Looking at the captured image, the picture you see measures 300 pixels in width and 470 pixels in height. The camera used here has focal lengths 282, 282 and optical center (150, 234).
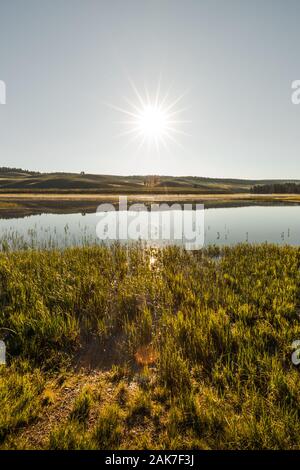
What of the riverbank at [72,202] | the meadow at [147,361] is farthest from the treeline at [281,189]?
the meadow at [147,361]

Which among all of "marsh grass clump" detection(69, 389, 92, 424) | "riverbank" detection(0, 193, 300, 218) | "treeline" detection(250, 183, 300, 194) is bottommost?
"marsh grass clump" detection(69, 389, 92, 424)

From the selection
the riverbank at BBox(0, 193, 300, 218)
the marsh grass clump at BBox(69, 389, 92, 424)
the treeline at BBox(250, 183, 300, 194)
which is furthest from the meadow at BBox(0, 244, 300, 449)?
the treeline at BBox(250, 183, 300, 194)

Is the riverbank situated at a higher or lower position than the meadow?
higher

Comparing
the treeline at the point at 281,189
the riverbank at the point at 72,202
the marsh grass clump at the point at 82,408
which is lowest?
the marsh grass clump at the point at 82,408

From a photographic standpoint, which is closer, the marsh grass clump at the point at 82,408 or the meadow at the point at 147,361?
the meadow at the point at 147,361

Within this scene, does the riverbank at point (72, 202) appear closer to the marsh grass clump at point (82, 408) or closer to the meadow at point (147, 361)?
the meadow at point (147, 361)

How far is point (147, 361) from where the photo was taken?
5.40 meters

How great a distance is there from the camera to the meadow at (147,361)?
12.2ft

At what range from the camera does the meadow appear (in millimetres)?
3727

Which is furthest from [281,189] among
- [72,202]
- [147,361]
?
[147,361]

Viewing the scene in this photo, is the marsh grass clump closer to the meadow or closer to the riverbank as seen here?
the meadow

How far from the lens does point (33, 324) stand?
20.0ft

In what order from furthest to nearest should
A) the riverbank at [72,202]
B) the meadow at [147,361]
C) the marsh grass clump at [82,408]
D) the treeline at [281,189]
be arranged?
the treeline at [281,189] → the riverbank at [72,202] → the marsh grass clump at [82,408] → the meadow at [147,361]

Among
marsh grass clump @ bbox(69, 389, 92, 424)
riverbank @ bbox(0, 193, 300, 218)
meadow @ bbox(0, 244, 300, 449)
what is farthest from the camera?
riverbank @ bbox(0, 193, 300, 218)
